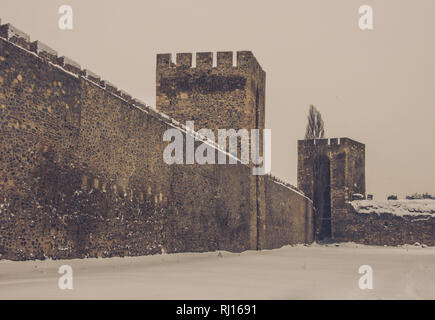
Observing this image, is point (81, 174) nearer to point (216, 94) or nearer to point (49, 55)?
Answer: point (49, 55)

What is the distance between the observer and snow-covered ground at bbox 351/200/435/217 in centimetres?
3794

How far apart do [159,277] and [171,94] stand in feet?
59.1

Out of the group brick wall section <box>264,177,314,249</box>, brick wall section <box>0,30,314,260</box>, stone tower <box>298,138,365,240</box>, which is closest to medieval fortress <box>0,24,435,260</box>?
brick wall section <box>0,30,314,260</box>

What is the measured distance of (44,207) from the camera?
33.8 ft

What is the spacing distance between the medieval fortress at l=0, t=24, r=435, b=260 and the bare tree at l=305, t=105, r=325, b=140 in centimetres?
2377

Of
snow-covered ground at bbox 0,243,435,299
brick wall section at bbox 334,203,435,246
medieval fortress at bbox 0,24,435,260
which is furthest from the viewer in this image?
brick wall section at bbox 334,203,435,246

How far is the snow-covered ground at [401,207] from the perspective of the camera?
3794 cm

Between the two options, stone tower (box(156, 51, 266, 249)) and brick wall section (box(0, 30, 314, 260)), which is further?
stone tower (box(156, 51, 266, 249))

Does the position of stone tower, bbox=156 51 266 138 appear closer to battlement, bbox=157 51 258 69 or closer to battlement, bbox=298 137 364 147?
battlement, bbox=157 51 258 69

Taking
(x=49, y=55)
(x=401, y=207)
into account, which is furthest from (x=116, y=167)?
(x=401, y=207)

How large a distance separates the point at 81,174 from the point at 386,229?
29869 mm

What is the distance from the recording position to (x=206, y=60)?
25.9 meters

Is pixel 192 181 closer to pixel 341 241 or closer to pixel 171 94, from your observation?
pixel 171 94

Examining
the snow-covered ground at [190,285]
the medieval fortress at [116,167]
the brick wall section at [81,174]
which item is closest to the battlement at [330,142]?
the medieval fortress at [116,167]
